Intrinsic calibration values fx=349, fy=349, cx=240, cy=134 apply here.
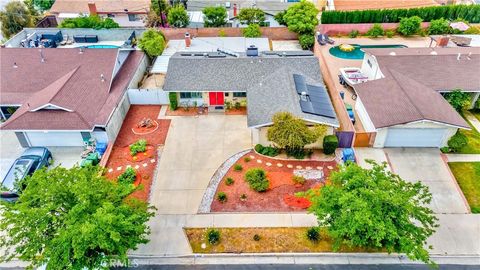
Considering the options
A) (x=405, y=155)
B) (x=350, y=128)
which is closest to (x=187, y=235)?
(x=350, y=128)

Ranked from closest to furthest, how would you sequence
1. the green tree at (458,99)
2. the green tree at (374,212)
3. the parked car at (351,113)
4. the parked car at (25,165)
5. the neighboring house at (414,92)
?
the green tree at (374,212), the parked car at (25,165), the neighboring house at (414,92), the parked car at (351,113), the green tree at (458,99)

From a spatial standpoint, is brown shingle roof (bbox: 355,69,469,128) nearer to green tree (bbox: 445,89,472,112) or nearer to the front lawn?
green tree (bbox: 445,89,472,112)

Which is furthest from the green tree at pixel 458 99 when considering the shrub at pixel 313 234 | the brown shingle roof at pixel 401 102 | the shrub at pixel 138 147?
the shrub at pixel 138 147

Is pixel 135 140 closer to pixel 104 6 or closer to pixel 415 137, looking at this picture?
pixel 415 137

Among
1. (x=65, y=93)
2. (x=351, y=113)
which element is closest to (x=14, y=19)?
(x=65, y=93)

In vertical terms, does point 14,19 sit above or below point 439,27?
above

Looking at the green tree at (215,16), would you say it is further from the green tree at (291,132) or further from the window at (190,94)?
the green tree at (291,132)

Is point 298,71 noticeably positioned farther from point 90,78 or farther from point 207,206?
point 90,78
